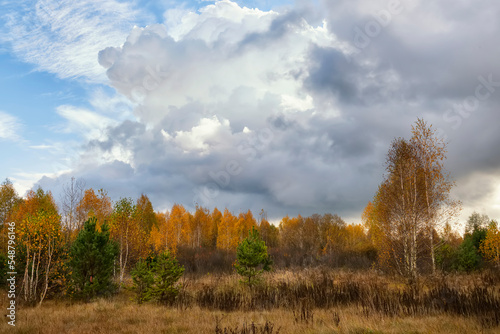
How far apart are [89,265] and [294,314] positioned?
37.5ft

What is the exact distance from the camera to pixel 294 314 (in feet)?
36.4

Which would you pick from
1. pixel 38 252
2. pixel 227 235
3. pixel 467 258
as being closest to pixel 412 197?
pixel 467 258

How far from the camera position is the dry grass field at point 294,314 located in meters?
9.19

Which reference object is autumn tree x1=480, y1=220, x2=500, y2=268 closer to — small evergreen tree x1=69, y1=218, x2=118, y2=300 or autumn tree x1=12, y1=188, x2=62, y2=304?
small evergreen tree x1=69, y1=218, x2=118, y2=300

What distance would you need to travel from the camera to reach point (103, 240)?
17.4 m

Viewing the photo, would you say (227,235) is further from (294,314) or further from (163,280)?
(294,314)

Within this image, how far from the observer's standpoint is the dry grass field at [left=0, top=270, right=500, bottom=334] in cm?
919

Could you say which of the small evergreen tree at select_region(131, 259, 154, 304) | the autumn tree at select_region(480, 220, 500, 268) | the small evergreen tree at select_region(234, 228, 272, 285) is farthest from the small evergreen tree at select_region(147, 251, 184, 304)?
the autumn tree at select_region(480, 220, 500, 268)

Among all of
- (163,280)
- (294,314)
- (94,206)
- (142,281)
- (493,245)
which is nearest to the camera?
(294,314)

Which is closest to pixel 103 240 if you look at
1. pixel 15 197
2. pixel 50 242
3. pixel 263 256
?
pixel 50 242

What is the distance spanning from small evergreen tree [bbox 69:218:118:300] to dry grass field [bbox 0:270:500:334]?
0.86m

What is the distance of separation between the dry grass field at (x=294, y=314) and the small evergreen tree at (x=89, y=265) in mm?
856

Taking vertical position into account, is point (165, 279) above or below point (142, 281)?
above

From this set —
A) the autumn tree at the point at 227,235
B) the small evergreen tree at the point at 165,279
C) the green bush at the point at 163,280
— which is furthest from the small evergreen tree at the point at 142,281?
the autumn tree at the point at 227,235
